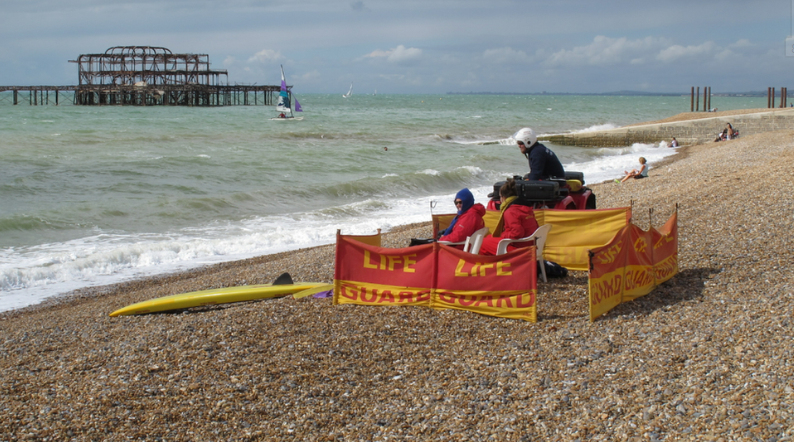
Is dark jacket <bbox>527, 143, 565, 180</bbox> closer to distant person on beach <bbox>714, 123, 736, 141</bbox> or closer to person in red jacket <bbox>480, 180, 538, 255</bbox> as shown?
person in red jacket <bbox>480, 180, 538, 255</bbox>

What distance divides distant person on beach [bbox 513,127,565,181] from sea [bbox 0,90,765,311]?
5.44m

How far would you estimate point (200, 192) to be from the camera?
19.9 meters

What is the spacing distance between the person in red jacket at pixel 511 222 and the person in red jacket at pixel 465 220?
20 cm

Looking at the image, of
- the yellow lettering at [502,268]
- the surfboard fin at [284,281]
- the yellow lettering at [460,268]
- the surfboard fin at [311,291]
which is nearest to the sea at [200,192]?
the surfboard fin at [284,281]

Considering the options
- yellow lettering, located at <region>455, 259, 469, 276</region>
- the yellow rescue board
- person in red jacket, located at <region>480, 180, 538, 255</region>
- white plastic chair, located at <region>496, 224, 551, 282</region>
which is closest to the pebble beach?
the yellow rescue board

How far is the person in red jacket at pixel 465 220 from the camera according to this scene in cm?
708

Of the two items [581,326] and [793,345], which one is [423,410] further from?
[793,345]

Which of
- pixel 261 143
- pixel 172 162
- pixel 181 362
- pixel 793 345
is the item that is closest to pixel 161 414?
pixel 181 362

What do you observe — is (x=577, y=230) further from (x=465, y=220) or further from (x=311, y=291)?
(x=311, y=291)

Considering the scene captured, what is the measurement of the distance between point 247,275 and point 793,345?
276 inches

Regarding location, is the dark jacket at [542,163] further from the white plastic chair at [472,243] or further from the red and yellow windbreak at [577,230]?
the white plastic chair at [472,243]

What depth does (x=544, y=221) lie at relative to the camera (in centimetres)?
801

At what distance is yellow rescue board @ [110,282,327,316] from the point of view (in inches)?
297

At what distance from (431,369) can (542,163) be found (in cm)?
376
